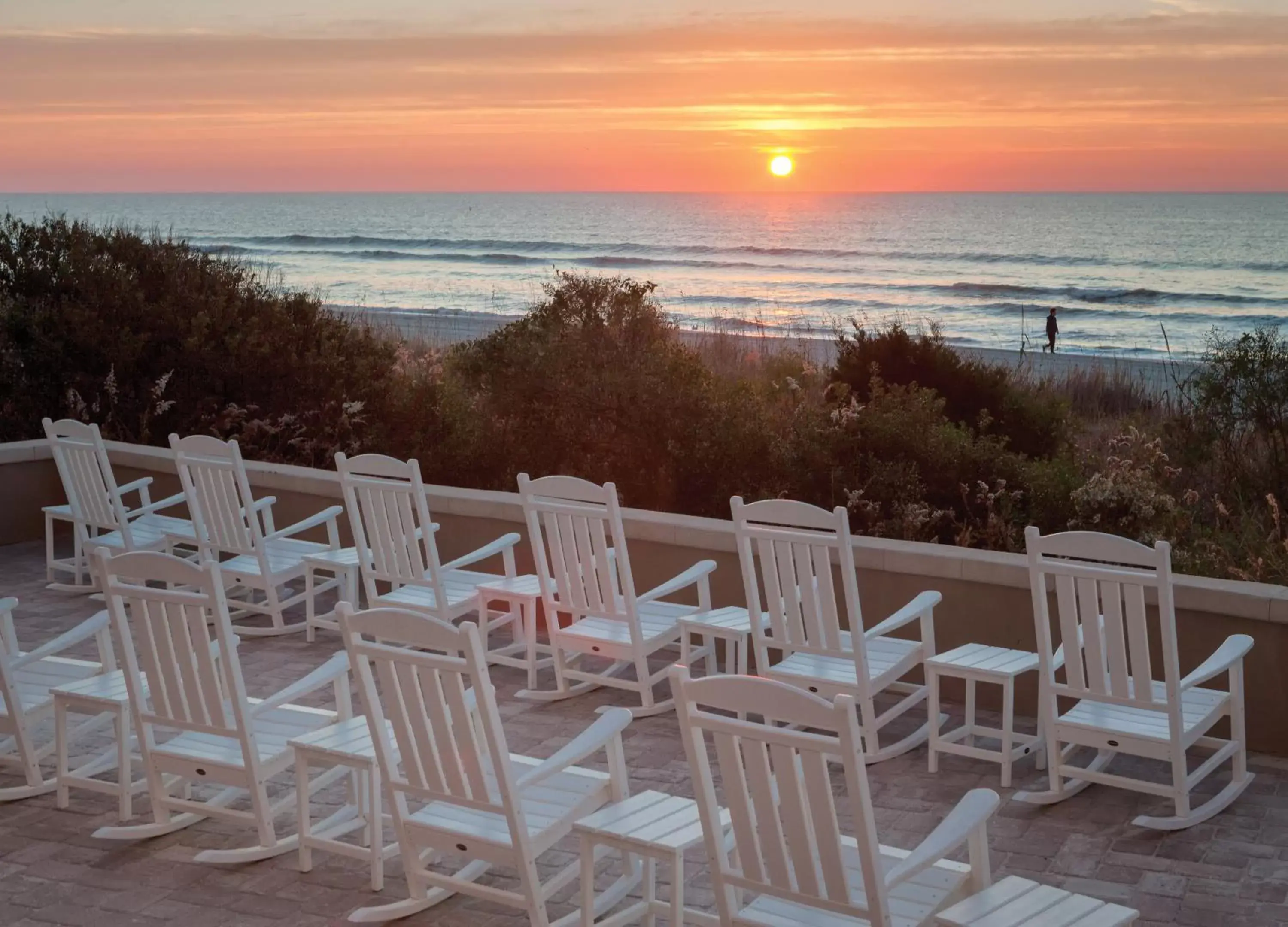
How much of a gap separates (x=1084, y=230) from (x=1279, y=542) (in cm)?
5255

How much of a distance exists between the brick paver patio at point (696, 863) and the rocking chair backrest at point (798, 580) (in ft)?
1.86

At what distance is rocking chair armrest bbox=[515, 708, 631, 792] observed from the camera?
13.2 ft

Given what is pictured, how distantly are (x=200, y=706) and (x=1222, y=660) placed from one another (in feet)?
11.1

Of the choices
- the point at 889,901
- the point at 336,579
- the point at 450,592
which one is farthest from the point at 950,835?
the point at 336,579

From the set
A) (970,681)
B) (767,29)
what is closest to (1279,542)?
(970,681)

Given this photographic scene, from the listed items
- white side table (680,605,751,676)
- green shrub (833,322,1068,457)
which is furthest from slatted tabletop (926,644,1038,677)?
green shrub (833,322,1068,457)

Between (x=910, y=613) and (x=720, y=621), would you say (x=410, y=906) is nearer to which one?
(x=720, y=621)

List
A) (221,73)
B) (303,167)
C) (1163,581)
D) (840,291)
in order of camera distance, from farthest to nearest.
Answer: (303,167), (840,291), (221,73), (1163,581)

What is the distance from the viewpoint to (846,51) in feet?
134

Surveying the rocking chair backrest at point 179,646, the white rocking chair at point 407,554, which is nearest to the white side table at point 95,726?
the rocking chair backrest at point 179,646

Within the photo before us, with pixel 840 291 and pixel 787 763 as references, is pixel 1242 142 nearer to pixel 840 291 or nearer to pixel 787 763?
pixel 840 291

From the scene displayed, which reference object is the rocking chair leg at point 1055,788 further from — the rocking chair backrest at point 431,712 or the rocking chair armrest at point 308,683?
the rocking chair armrest at point 308,683

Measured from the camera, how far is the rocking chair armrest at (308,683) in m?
4.64

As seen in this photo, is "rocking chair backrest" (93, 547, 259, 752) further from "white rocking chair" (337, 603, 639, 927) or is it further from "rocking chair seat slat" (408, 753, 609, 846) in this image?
"rocking chair seat slat" (408, 753, 609, 846)
